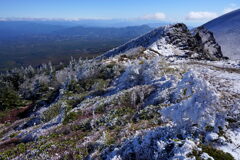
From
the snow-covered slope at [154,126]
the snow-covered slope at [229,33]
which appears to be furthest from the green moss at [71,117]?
the snow-covered slope at [229,33]

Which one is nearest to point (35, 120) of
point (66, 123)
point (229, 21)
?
point (66, 123)

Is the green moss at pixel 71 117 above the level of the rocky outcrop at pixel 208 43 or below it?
below

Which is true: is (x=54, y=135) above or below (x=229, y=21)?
below

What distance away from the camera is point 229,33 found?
75.9 metres

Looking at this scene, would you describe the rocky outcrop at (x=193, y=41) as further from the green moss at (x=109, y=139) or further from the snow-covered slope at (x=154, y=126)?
the green moss at (x=109, y=139)

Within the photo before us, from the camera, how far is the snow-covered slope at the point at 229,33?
66.5 metres

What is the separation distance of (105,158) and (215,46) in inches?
2640

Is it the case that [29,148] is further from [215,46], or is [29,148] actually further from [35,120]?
[215,46]

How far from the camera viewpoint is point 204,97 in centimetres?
1008

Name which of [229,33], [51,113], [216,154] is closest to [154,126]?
[216,154]

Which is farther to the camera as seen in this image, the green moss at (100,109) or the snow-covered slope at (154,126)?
the green moss at (100,109)

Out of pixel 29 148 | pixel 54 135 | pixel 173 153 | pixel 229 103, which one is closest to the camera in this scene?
pixel 173 153

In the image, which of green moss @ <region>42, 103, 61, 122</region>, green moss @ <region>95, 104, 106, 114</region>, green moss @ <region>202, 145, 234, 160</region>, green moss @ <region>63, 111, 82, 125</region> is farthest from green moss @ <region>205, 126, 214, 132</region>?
green moss @ <region>42, 103, 61, 122</region>

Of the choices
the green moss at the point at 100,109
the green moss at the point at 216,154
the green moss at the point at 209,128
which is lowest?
the green moss at the point at 100,109
